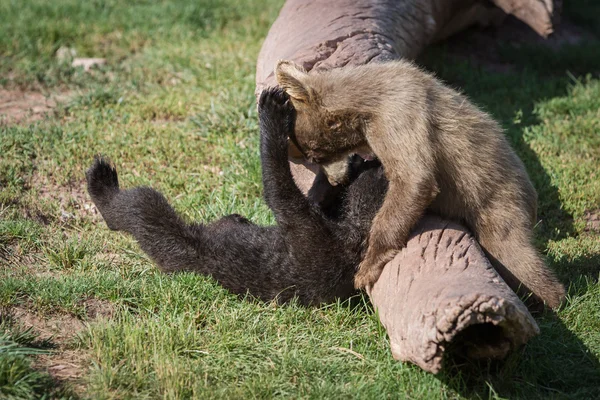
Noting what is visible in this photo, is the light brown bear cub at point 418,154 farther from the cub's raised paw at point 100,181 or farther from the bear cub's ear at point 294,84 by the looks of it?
the cub's raised paw at point 100,181

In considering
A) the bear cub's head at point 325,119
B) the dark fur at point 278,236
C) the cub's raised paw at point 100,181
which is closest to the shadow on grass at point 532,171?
the dark fur at point 278,236

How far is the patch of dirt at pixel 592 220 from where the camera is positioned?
657 centimetres

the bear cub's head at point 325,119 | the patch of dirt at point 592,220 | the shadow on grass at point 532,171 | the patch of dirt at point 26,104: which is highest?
the bear cub's head at point 325,119

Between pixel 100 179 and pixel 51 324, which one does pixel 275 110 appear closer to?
pixel 100 179

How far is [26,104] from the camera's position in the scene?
326 inches

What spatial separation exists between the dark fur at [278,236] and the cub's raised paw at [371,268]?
0.13 meters

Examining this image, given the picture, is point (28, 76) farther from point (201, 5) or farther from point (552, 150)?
point (552, 150)

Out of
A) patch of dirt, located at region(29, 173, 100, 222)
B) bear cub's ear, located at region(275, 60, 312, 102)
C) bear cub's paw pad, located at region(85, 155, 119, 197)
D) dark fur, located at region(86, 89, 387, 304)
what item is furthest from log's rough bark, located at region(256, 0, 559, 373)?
patch of dirt, located at region(29, 173, 100, 222)

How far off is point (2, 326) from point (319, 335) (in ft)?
6.54

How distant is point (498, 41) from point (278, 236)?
245 inches

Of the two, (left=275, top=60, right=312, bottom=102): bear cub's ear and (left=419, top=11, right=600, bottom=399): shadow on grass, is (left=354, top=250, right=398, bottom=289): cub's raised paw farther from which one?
(left=275, top=60, right=312, bottom=102): bear cub's ear

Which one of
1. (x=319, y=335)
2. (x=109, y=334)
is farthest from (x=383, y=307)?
(x=109, y=334)

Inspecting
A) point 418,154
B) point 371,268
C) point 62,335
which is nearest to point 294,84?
point 418,154

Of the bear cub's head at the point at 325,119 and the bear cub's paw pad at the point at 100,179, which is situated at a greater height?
the bear cub's head at the point at 325,119
